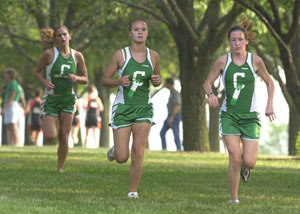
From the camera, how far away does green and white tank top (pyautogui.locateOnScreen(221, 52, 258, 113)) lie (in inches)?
359

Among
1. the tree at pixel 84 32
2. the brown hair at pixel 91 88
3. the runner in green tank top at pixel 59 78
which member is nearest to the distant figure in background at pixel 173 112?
the tree at pixel 84 32

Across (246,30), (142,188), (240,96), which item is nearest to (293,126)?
(142,188)

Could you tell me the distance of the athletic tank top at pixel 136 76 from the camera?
30.3 ft

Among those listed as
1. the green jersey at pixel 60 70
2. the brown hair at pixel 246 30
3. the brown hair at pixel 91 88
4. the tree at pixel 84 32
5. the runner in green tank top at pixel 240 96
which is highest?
the tree at pixel 84 32

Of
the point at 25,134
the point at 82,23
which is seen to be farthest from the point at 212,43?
the point at 25,134

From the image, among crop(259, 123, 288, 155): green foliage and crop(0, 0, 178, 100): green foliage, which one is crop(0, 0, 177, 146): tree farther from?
crop(259, 123, 288, 155): green foliage

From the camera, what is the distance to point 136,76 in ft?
30.3

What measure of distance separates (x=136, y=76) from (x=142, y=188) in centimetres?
206

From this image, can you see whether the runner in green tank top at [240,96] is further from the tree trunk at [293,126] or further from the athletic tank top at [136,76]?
the tree trunk at [293,126]

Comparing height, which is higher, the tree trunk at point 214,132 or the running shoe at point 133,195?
the tree trunk at point 214,132

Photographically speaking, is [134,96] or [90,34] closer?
[134,96]

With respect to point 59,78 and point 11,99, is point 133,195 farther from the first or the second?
point 11,99

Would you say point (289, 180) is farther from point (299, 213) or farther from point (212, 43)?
point (212, 43)

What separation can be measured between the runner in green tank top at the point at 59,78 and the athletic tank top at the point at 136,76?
246cm
